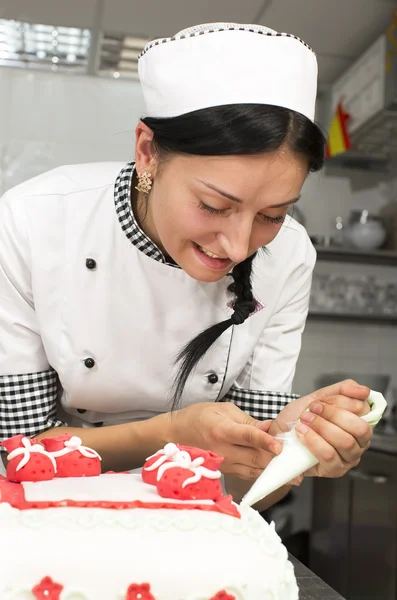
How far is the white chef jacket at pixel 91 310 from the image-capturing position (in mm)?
1544

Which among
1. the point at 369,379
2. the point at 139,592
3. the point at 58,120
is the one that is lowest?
the point at 369,379

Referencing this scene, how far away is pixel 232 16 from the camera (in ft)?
13.6

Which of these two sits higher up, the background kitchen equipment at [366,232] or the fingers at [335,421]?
the background kitchen equipment at [366,232]

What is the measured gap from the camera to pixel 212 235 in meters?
1.24

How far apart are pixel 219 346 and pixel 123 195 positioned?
38 cm

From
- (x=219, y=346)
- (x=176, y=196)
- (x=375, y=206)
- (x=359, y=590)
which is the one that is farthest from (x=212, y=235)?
(x=375, y=206)

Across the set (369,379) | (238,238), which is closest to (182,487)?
(238,238)

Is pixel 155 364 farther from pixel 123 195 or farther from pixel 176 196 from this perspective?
pixel 176 196

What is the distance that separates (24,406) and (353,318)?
11.2 ft

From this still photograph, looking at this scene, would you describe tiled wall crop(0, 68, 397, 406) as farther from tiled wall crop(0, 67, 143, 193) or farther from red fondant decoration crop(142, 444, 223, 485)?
red fondant decoration crop(142, 444, 223, 485)

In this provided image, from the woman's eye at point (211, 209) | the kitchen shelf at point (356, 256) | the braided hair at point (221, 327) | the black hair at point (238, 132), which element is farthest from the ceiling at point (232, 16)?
the woman's eye at point (211, 209)

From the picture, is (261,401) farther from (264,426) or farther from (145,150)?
(145,150)

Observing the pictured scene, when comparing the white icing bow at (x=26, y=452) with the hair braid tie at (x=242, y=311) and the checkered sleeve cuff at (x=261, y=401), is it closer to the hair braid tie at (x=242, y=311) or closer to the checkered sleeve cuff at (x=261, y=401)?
the hair braid tie at (x=242, y=311)

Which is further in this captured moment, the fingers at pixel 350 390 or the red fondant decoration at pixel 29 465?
the fingers at pixel 350 390
